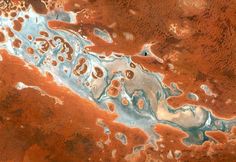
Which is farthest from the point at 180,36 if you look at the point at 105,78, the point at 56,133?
the point at 56,133

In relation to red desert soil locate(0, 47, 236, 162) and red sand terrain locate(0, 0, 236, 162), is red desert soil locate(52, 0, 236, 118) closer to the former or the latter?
red sand terrain locate(0, 0, 236, 162)

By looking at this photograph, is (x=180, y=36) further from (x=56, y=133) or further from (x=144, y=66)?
(x=56, y=133)

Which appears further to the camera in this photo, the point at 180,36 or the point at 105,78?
A: the point at 105,78

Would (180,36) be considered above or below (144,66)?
above

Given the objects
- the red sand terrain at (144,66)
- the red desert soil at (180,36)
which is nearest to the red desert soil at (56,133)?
the red sand terrain at (144,66)

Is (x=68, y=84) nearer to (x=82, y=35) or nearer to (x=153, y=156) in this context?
(x=82, y=35)

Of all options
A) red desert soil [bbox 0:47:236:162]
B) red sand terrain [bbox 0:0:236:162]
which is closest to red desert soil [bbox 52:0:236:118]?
red sand terrain [bbox 0:0:236:162]
